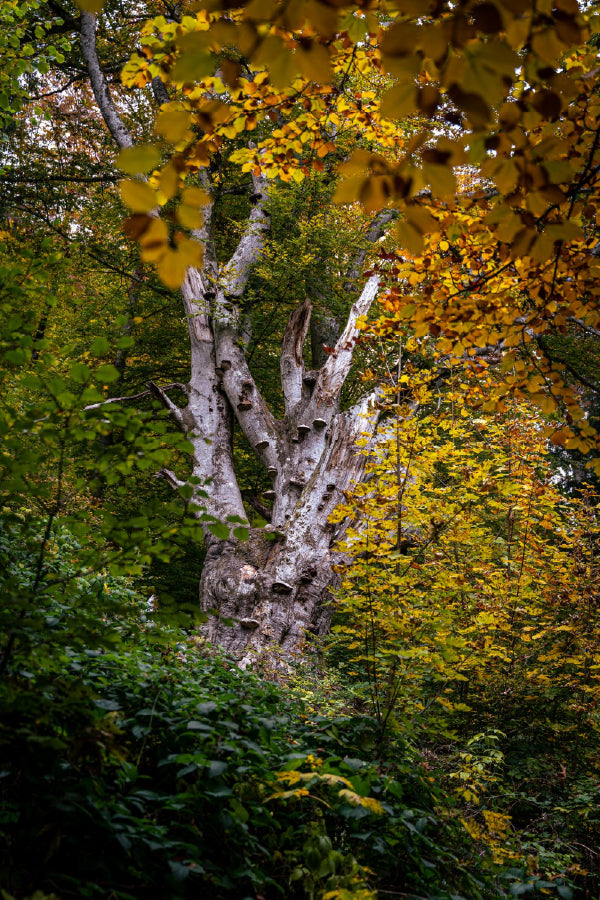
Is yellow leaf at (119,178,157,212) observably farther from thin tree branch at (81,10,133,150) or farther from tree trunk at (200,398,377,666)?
thin tree branch at (81,10,133,150)

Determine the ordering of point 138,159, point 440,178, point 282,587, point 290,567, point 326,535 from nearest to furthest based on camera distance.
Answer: point 138,159 < point 440,178 < point 282,587 < point 290,567 < point 326,535

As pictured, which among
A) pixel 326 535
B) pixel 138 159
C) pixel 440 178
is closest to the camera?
pixel 138 159

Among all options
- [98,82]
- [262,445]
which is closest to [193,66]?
[262,445]

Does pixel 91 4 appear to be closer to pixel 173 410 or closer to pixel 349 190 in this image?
pixel 349 190

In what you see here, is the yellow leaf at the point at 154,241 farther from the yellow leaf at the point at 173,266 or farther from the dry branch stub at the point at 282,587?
the dry branch stub at the point at 282,587

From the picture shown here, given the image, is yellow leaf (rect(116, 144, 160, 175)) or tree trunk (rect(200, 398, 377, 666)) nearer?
yellow leaf (rect(116, 144, 160, 175))

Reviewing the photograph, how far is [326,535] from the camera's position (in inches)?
263

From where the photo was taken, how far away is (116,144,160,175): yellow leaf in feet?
3.71

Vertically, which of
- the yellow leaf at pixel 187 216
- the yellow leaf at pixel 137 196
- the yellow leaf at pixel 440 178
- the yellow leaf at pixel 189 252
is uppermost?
the yellow leaf at pixel 440 178

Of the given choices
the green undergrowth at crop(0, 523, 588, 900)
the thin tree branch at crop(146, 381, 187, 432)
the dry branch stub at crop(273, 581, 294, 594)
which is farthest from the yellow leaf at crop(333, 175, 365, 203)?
the thin tree branch at crop(146, 381, 187, 432)

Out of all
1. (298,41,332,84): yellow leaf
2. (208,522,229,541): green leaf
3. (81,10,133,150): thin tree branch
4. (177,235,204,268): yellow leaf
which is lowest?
(208,522,229,541): green leaf

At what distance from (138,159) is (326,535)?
5802 millimetres

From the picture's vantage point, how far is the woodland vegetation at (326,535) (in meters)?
1.40

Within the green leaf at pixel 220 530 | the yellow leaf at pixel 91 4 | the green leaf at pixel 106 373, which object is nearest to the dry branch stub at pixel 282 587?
the green leaf at pixel 220 530
